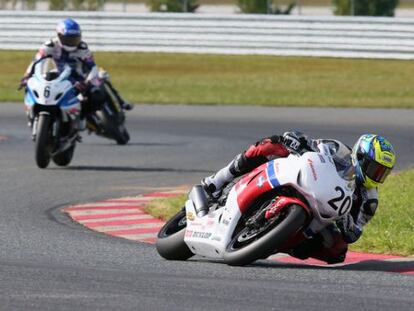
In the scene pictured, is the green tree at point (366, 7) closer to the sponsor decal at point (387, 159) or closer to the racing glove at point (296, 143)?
the racing glove at point (296, 143)

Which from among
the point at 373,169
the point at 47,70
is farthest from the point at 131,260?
the point at 47,70

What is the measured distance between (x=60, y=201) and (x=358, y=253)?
432 centimetres

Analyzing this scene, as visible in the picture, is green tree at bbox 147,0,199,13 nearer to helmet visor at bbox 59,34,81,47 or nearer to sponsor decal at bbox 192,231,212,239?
helmet visor at bbox 59,34,81,47

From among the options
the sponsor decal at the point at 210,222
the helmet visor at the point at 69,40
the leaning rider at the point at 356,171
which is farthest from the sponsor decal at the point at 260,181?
the helmet visor at the point at 69,40

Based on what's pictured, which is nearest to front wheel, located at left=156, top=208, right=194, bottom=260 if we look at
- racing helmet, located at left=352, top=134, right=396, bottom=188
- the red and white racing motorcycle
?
the red and white racing motorcycle

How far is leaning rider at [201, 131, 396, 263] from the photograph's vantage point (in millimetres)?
9141

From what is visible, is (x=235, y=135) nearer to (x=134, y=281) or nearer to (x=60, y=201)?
(x=60, y=201)

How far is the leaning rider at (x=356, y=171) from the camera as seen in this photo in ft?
30.0

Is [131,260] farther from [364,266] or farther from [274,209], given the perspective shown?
[364,266]

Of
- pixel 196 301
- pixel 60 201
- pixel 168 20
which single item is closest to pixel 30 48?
pixel 168 20

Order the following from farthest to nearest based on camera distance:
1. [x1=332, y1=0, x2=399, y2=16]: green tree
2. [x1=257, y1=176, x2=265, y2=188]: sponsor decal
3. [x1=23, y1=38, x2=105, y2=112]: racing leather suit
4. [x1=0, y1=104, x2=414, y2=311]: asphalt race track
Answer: [x1=332, y1=0, x2=399, y2=16]: green tree
[x1=23, y1=38, x2=105, y2=112]: racing leather suit
[x1=257, y1=176, x2=265, y2=188]: sponsor decal
[x1=0, y1=104, x2=414, y2=311]: asphalt race track

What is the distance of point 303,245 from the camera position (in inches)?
364

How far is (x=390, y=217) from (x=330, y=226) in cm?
280

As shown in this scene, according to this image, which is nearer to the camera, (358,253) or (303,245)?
(303,245)
